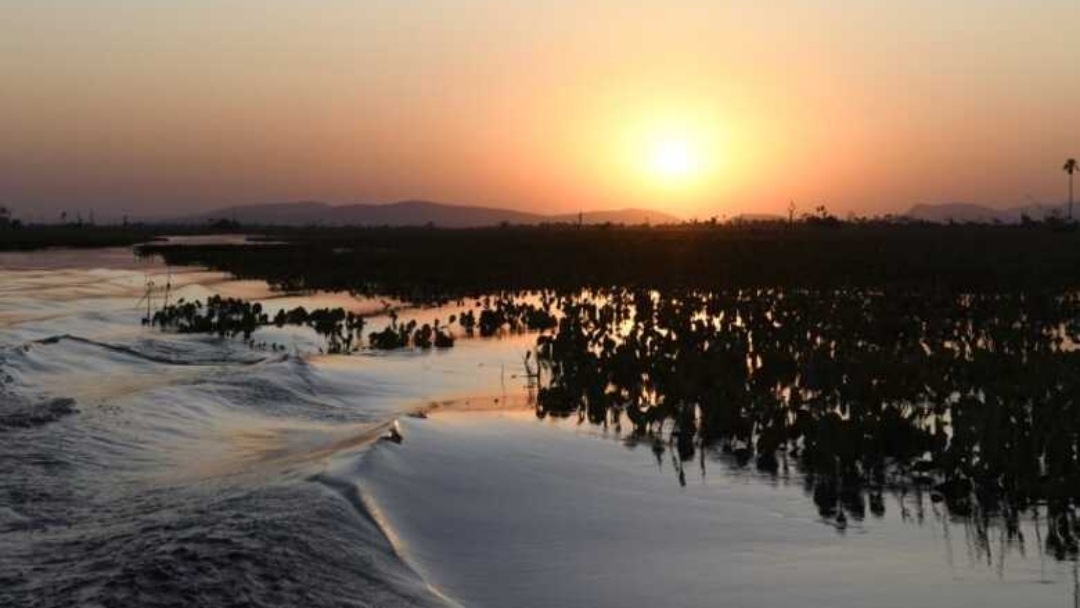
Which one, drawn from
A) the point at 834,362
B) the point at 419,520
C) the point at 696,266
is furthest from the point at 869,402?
the point at 696,266

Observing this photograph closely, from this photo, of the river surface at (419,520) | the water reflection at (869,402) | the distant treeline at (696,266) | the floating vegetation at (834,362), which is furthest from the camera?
the distant treeline at (696,266)

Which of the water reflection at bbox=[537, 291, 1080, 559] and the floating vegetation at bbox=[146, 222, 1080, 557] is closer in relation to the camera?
the water reflection at bbox=[537, 291, 1080, 559]

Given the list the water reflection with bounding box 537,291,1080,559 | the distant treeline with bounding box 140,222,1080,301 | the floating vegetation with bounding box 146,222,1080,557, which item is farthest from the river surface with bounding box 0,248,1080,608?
the distant treeline with bounding box 140,222,1080,301

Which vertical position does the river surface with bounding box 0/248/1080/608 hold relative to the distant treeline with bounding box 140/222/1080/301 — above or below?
below

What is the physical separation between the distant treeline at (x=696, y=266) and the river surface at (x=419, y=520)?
16.7 metres

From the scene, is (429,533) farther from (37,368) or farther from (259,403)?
(37,368)

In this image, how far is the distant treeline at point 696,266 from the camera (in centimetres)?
2695

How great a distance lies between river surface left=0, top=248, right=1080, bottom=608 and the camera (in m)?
5.43

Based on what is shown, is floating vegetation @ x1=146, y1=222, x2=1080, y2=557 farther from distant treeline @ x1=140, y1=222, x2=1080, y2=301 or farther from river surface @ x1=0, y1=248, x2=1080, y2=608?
river surface @ x1=0, y1=248, x2=1080, y2=608

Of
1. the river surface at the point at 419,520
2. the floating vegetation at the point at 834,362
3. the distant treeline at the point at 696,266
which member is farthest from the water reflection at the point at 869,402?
the distant treeline at the point at 696,266

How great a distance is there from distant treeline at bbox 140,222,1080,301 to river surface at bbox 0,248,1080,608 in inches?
659

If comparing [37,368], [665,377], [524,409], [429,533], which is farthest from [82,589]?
[37,368]

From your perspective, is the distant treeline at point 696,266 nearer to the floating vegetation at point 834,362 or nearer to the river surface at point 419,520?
Answer: the floating vegetation at point 834,362

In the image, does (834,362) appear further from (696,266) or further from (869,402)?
(696,266)
